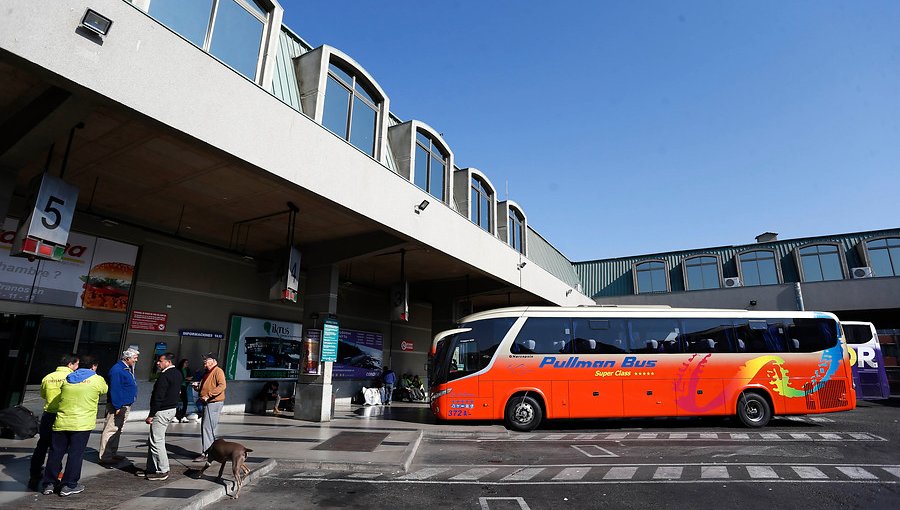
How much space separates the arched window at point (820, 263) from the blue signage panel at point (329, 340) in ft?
98.1

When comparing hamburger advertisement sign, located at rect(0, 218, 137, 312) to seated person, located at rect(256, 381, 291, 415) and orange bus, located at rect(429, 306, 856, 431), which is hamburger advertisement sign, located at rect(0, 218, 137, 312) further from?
orange bus, located at rect(429, 306, 856, 431)

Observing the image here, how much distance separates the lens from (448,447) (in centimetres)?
1033

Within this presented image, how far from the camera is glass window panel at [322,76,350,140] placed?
38.6ft

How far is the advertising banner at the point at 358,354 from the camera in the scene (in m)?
19.2

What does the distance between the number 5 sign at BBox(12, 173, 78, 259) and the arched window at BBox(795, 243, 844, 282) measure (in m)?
35.8

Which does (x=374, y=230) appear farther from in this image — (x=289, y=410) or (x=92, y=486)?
(x=92, y=486)

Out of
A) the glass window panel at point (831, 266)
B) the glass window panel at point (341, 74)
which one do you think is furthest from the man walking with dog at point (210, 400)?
the glass window panel at point (831, 266)

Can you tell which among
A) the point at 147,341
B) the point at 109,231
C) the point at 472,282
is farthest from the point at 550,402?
the point at 109,231

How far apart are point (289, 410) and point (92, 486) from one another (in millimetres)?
10251

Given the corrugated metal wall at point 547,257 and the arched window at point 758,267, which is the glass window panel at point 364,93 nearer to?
the corrugated metal wall at point 547,257

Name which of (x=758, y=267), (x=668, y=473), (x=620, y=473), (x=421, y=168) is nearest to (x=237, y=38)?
(x=421, y=168)

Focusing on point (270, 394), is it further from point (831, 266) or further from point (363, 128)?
point (831, 266)

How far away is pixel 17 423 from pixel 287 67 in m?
9.24

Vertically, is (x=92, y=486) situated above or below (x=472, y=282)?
below
